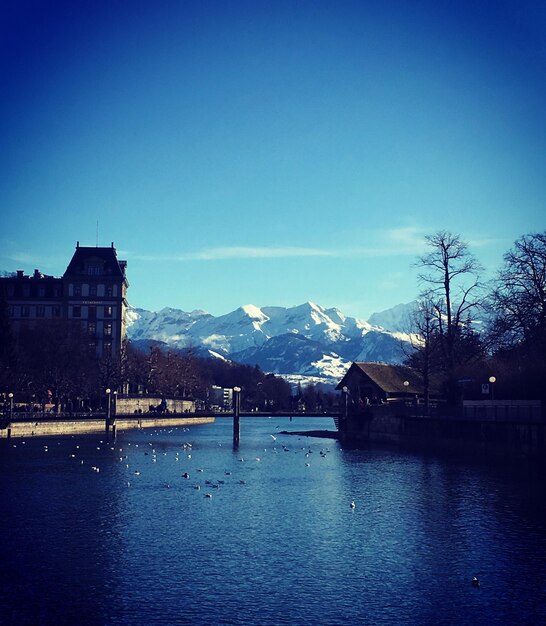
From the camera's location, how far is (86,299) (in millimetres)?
174500

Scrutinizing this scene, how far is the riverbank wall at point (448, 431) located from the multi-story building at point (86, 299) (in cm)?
8348

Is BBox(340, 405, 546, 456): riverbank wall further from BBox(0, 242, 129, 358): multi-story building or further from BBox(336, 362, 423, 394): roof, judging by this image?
BBox(0, 242, 129, 358): multi-story building

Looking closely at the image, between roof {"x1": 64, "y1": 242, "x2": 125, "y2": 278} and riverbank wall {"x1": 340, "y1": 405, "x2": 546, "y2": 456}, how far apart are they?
87.3m

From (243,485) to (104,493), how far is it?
1066 centimetres

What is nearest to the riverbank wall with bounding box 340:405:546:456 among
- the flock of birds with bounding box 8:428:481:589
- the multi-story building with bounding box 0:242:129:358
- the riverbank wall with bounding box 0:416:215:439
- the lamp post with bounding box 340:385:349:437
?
the lamp post with bounding box 340:385:349:437

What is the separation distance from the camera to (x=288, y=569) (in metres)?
31.2

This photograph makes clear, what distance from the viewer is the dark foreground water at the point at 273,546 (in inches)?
1032

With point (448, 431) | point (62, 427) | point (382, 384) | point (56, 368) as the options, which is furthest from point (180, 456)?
point (56, 368)

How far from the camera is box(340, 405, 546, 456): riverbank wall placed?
63.7m

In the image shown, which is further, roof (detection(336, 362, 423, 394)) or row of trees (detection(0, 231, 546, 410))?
roof (detection(336, 362, 423, 394))

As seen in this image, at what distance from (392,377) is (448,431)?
145ft

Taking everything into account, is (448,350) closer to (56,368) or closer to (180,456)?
(180,456)

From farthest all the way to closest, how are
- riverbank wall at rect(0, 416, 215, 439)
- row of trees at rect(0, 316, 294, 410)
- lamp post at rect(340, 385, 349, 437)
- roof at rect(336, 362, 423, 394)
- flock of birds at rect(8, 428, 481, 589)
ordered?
roof at rect(336, 362, 423, 394), row of trees at rect(0, 316, 294, 410), lamp post at rect(340, 385, 349, 437), riverbank wall at rect(0, 416, 215, 439), flock of birds at rect(8, 428, 481, 589)

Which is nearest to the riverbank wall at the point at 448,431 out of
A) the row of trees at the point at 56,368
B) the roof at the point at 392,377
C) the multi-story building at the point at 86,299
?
the roof at the point at 392,377
